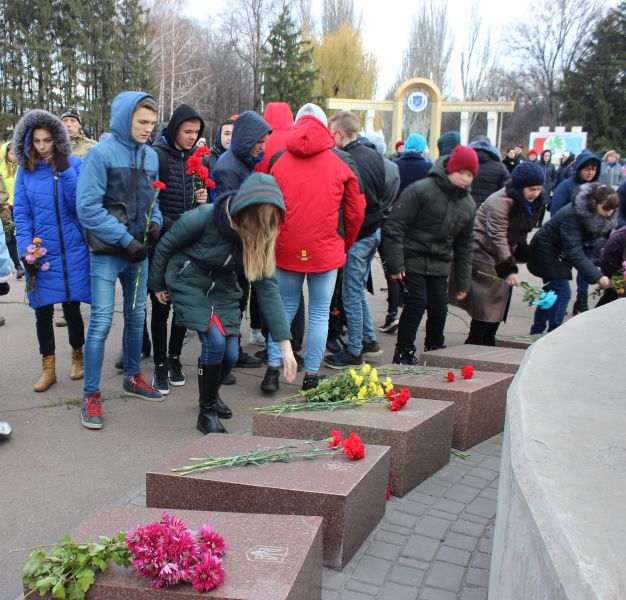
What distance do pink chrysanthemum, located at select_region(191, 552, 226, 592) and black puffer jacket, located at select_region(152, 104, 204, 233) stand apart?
3.24 m

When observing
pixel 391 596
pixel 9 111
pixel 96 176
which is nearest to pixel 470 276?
pixel 96 176

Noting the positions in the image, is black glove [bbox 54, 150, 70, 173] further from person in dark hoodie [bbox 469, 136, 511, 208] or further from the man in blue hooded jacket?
person in dark hoodie [bbox 469, 136, 511, 208]

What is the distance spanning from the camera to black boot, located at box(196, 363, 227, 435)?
404 cm

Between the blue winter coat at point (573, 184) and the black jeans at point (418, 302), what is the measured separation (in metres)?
3.61

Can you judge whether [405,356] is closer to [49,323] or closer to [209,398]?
[209,398]

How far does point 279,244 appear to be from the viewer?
465cm

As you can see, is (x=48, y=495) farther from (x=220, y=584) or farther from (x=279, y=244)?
(x=279, y=244)

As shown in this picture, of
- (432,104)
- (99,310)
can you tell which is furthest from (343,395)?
(432,104)

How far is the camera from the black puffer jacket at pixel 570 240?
19.2 ft

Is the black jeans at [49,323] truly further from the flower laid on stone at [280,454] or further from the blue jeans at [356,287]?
the flower laid on stone at [280,454]

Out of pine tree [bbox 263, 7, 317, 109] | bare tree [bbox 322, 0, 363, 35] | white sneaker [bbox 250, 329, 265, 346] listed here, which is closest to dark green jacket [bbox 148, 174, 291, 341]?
white sneaker [bbox 250, 329, 265, 346]

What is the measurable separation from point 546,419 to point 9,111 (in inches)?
1175

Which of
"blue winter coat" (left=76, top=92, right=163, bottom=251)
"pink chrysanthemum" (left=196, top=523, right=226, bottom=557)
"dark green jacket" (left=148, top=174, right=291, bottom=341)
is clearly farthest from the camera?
"blue winter coat" (left=76, top=92, right=163, bottom=251)

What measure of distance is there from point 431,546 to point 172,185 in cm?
307
